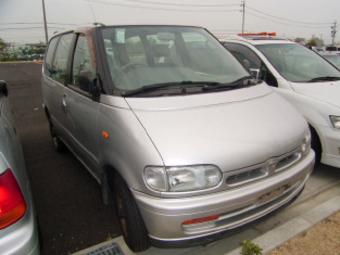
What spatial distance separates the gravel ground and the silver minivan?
13.3 inches

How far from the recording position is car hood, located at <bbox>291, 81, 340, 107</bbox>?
347 cm

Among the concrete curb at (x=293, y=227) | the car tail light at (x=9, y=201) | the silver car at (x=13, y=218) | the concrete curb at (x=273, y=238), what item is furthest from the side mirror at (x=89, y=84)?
the concrete curb at (x=293, y=227)

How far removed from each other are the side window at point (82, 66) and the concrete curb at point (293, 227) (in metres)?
1.82

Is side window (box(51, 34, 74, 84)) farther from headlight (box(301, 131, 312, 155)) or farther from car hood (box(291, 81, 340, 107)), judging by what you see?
car hood (box(291, 81, 340, 107))

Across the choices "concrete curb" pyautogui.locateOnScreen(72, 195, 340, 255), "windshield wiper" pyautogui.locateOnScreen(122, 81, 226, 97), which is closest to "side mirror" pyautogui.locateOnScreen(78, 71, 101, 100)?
"windshield wiper" pyautogui.locateOnScreen(122, 81, 226, 97)

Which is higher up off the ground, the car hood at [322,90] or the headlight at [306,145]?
the car hood at [322,90]

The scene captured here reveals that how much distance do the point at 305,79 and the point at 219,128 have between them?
2.52 meters

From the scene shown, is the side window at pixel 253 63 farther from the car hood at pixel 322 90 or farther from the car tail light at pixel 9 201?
the car tail light at pixel 9 201

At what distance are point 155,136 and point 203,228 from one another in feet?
2.18

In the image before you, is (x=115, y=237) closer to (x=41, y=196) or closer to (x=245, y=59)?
(x=41, y=196)

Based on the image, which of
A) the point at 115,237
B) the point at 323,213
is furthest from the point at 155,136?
the point at 323,213

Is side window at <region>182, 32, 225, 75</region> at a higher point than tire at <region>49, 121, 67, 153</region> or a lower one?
higher

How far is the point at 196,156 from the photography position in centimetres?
190

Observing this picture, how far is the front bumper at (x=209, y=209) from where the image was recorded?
1.86 meters
